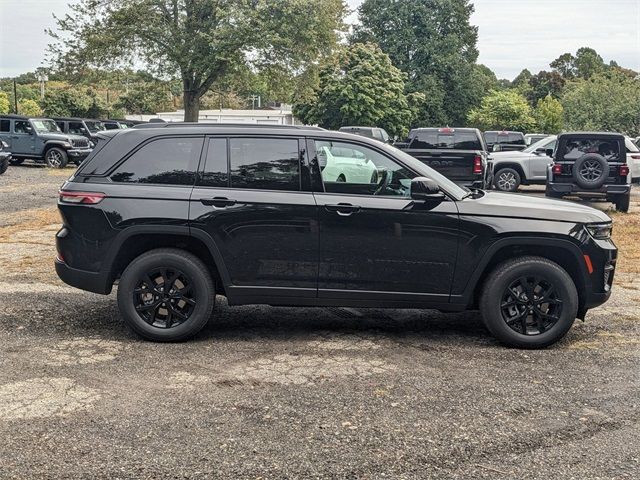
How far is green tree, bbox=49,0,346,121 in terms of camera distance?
30.9 metres

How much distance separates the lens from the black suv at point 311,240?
5766 millimetres

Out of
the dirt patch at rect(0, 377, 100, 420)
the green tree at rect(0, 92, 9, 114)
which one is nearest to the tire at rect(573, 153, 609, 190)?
the dirt patch at rect(0, 377, 100, 420)

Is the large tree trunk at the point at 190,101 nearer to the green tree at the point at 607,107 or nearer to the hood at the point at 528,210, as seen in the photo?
the green tree at the point at 607,107

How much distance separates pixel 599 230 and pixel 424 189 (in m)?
1.54

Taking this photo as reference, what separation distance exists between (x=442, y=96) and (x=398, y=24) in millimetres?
7679

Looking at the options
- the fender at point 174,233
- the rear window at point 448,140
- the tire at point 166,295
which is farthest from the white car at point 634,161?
the tire at point 166,295

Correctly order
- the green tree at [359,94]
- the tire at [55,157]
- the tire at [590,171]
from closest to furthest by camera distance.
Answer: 1. the tire at [590,171]
2. the tire at [55,157]
3. the green tree at [359,94]

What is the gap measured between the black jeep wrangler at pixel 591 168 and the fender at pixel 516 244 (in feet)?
31.1

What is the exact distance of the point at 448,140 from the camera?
16.1m

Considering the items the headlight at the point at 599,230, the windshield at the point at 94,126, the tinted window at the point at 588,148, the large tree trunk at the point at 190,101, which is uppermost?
the large tree trunk at the point at 190,101

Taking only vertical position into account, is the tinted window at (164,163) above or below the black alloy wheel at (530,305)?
above

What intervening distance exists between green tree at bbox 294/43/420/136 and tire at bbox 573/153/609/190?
39.0m

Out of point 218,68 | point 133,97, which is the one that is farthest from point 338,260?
point 133,97

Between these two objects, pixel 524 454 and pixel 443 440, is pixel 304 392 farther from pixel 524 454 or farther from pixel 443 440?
pixel 524 454
